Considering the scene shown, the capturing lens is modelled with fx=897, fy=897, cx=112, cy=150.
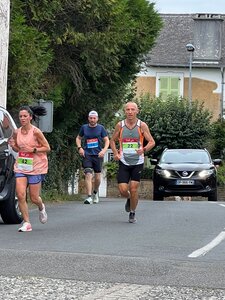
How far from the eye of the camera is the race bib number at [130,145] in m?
13.3

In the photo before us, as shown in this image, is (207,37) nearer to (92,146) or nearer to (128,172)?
(92,146)

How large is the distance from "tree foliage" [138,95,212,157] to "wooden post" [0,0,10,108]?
2241 cm

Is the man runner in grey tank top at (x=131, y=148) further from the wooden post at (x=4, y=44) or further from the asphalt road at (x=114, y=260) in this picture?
the wooden post at (x=4, y=44)

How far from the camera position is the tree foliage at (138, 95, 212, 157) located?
4144 centimetres

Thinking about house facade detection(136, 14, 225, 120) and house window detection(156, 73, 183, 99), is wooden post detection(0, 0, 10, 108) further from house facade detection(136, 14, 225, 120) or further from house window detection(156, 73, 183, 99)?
house window detection(156, 73, 183, 99)

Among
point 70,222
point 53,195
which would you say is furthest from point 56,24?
point 70,222

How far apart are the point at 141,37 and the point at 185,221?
11.9 m

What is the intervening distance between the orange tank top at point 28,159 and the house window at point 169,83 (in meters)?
39.3

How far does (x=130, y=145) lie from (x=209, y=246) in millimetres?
2925

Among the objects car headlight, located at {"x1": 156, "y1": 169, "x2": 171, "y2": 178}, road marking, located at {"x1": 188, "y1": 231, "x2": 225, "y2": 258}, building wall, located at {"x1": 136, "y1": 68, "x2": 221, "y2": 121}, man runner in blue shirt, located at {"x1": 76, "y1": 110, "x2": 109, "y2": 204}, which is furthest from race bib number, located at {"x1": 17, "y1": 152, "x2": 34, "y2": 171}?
building wall, located at {"x1": 136, "y1": 68, "x2": 221, "y2": 121}

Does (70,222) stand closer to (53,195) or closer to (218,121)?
(53,195)

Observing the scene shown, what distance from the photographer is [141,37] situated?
2556 centimetres

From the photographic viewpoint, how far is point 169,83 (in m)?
51.7

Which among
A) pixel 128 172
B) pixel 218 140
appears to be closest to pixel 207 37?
pixel 218 140
